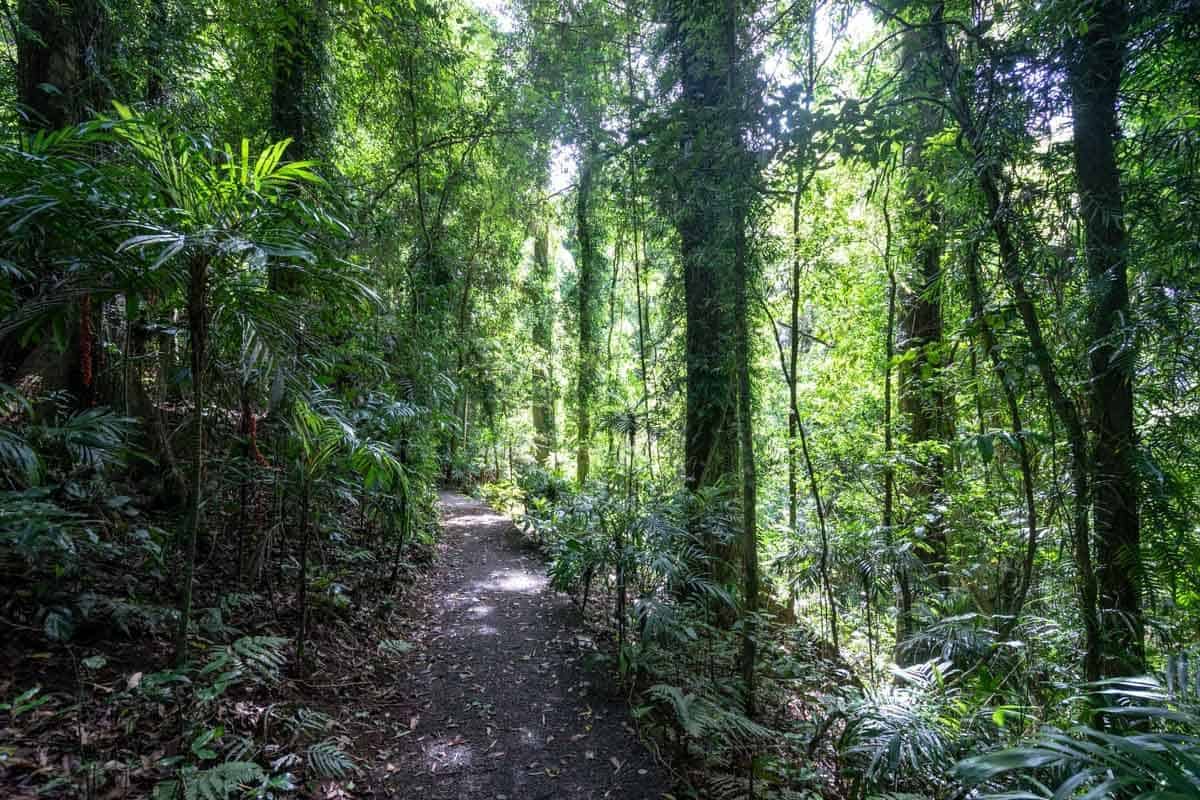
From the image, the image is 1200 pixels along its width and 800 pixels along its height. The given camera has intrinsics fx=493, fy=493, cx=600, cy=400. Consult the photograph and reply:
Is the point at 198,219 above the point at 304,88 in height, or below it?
below

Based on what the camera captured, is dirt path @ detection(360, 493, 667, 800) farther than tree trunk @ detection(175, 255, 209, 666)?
Yes

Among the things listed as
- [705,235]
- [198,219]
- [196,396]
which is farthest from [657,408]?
[198,219]

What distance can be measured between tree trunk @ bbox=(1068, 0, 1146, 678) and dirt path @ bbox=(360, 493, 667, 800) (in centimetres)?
268

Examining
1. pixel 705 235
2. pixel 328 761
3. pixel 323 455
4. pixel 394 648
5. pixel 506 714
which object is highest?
pixel 705 235

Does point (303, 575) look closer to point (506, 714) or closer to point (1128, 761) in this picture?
point (506, 714)

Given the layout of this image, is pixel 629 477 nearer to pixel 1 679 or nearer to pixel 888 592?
pixel 888 592

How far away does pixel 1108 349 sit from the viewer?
8.19 ft

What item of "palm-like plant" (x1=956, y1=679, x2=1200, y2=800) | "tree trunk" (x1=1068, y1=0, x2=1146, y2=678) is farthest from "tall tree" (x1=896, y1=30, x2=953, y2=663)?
"palm-like plant" (x1=956, y1=679, x2=1200, y2=800)

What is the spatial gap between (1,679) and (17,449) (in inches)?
43.8

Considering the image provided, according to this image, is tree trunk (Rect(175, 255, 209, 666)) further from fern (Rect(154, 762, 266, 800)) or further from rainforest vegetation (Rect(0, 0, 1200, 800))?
fern (Rect(154, 762, 266, 800))

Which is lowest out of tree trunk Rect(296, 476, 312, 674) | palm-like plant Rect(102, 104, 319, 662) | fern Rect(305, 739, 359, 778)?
fern Rect(305, 739, 359, 778)

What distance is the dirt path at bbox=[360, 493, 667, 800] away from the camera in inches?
118

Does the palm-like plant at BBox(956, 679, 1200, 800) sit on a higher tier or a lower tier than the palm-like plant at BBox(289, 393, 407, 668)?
lower

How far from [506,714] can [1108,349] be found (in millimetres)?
4332
